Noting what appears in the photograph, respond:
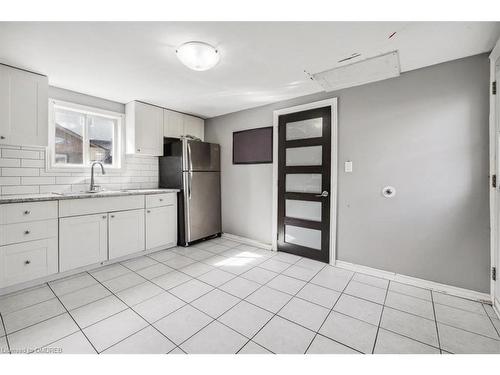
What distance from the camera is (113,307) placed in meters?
1.81

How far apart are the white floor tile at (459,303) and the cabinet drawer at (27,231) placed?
376cm

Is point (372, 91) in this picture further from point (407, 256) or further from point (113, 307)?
point (113, 307)

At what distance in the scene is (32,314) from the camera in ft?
5.56

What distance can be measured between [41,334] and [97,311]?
33 cm

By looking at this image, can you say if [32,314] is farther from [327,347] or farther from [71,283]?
[327,347]

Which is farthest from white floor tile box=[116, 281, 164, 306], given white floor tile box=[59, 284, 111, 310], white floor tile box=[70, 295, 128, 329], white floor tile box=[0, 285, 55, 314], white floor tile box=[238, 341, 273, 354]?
white floor tile box=[238, 341, 273, 354]

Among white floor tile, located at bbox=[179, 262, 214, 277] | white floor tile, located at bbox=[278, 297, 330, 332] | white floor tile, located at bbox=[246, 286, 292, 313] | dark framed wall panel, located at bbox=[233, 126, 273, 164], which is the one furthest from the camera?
dark framed wall panel, located at bbox=[233, 126, 273, 164]

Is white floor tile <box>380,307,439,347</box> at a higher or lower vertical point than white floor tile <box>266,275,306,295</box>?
lower

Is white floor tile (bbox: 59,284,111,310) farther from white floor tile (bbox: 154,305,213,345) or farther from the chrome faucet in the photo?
the chrome faucet

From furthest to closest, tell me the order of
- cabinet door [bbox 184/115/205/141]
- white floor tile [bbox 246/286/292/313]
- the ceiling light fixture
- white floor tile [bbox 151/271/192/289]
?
cabinet door [bbox 184/115/205/141] → white floor tile [bbox 151/271/192/289] → white floor tile [bbox 246/286/292/313] → the ceiling light fixture

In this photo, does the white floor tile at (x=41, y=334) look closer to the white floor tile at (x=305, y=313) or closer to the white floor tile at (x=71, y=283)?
the white floor tile at (x=71, y=283)

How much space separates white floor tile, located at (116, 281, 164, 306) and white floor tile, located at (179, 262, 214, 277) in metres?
0.40

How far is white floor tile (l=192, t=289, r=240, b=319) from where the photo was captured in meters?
1.76

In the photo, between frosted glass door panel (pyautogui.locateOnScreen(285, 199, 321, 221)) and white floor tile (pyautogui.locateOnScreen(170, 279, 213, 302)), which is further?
frosted glass door panel (pyautogui.locateOnScreen(285, 199, 321, 221))
